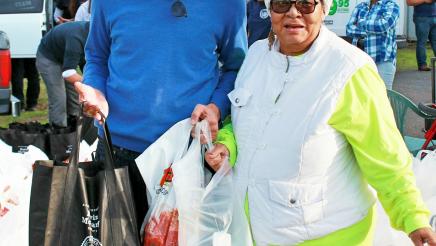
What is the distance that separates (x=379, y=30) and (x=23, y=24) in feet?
15.2

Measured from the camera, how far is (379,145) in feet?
6.27

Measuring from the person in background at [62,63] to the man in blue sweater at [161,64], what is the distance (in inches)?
122

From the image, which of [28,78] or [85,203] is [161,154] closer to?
[85,203]

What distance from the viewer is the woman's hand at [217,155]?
7.01 ft

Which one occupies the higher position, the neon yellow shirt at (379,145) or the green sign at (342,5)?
the neon yellow shirt at (379,145)

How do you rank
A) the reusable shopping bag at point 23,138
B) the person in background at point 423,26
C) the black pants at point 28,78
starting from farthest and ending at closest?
1. the person in background at point 423,26
2. the black pants at point 28,78
3. the reusable shopping bag at point 23,138

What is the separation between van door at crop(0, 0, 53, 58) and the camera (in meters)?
8.47

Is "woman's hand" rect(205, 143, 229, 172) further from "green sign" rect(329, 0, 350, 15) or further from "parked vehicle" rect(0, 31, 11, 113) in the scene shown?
"green sign" rect(329, 0, 350, 15)

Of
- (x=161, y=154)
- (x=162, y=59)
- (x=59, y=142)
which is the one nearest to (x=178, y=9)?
(x=162, y=59)

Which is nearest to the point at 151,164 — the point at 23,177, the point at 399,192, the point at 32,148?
the point at 399,192

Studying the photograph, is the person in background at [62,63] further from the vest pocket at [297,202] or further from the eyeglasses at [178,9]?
the vest pocket at [297,202]

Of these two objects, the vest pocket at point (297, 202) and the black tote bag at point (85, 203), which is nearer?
the vest pocket at point (297, 202)

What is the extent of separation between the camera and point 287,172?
6.48 feet

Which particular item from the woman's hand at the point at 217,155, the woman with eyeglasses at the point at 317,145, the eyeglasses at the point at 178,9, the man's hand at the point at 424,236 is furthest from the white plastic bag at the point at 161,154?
the man's hand at the point at 424,236
